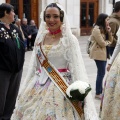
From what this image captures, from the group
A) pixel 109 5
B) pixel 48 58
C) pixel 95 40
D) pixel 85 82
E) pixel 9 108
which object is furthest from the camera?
pixel 109 5

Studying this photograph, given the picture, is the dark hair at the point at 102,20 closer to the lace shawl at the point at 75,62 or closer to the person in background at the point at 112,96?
the person in background at the point at 112,96

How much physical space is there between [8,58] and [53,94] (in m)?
1.41

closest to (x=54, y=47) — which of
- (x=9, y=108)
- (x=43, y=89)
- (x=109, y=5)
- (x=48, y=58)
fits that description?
(x=48, y=58)

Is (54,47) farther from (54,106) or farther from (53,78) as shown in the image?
(54,106)

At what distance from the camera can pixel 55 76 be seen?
3.97m

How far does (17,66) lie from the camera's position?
520 centimetres

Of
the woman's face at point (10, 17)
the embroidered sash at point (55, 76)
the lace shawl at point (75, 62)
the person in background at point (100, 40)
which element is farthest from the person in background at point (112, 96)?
the person in background at point (100, 40)

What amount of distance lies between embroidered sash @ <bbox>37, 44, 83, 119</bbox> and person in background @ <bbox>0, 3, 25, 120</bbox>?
110 cm

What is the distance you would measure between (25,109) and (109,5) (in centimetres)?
2283

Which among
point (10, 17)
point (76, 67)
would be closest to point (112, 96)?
point (76, 67)

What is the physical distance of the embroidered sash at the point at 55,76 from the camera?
3.83 metres

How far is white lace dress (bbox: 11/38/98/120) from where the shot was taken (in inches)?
150

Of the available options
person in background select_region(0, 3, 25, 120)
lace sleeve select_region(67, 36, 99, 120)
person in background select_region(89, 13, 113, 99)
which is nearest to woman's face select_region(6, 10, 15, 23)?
person in background select_region(0, 3, 25, 120)

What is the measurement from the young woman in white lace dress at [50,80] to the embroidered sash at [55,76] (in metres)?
0.03
